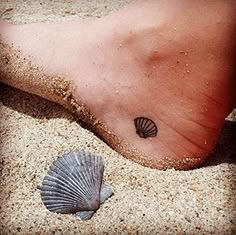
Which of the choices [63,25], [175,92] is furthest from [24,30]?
[175,92]

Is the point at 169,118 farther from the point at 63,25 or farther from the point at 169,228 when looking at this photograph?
the point at 63,25

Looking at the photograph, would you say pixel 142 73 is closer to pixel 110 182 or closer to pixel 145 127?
pixel 145 127

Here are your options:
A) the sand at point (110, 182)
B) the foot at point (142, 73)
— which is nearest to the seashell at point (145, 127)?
the foot at point (142, 73)

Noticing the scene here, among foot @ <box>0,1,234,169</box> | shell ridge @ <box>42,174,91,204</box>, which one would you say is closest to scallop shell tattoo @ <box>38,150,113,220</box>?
shell ridge @ <box>42,174,91,204</box>

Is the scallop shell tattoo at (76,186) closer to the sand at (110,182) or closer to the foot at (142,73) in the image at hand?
the sand at (110,182)

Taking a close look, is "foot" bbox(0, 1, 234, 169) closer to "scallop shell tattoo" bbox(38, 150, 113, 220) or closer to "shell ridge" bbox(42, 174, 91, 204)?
"scallop shell tattoo" bbox(38, 150, 113, 220)

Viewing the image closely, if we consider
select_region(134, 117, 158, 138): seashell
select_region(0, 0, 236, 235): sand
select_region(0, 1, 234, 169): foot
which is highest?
select_region(0, 1, 234, 169): foot
